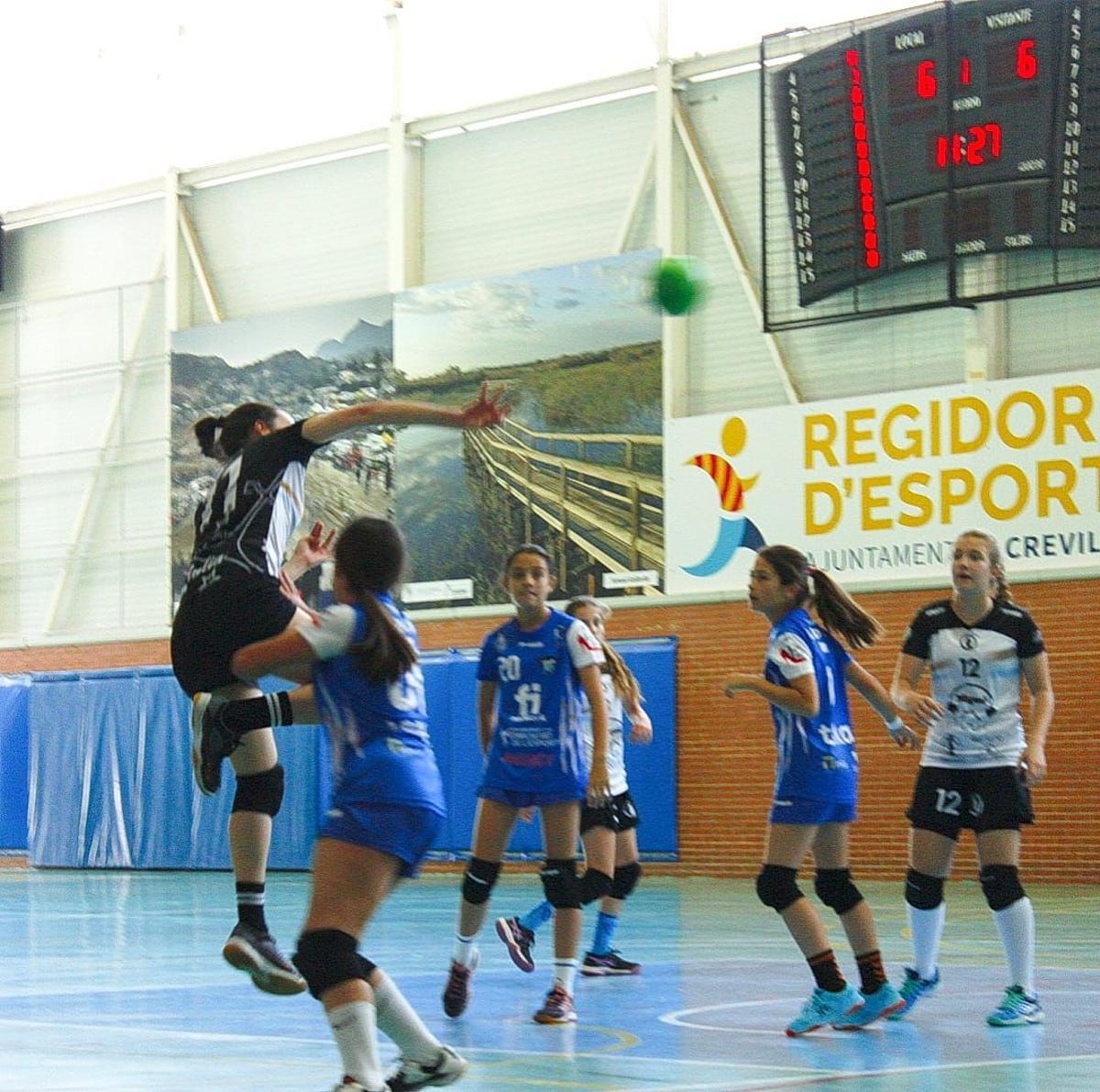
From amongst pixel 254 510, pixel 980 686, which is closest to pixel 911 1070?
pixel 980 686

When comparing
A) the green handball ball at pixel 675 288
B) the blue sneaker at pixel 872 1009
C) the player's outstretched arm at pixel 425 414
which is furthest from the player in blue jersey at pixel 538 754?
the green handball ball at pixel 675 288

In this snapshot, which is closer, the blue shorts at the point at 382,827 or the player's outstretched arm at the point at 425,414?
the blue shorts at the point at 382,827

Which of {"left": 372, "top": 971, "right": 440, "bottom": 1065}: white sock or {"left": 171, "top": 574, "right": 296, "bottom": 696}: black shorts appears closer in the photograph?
{"left": 372, "top": 971, "right": 440, "bottom": 1065}: white sock

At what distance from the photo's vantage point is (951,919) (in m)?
14.0

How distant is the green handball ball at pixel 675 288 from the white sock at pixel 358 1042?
749 centimetres

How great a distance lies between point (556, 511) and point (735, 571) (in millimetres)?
2203

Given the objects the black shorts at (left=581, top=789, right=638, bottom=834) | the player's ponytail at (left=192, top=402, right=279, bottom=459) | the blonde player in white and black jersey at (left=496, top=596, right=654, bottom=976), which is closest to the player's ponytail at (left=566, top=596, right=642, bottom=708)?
the blonde player in white and black jersey at (left=496, top=596, right=654, bottom=976)

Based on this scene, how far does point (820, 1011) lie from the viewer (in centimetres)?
740

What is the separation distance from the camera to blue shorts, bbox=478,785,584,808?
26.8 feet

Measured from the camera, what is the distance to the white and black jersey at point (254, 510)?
263 inches

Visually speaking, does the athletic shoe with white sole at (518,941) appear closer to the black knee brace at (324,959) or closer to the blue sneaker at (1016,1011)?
the blue sneaker at (1016,1011)

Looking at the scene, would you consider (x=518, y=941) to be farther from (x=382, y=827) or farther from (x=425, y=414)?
(x=382, y=827)

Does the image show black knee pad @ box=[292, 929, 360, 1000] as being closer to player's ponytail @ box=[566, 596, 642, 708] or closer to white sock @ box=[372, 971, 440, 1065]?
white sock @ box=[372, 971, 440, 1065]

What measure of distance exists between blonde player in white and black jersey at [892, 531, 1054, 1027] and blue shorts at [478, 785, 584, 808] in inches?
54.7
